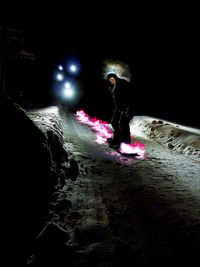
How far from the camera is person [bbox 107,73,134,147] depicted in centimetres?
746

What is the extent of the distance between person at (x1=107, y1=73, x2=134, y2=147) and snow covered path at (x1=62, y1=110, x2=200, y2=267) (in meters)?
2.68

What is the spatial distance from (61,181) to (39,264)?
180 cm

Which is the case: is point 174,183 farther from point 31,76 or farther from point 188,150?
point 31,76

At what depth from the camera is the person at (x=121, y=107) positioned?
24.5ft

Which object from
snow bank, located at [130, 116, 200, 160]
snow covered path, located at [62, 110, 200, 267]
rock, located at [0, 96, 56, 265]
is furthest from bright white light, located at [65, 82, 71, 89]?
rock, located at [0, 96, 56, 265]

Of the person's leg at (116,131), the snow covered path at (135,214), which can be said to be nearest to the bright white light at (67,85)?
the person's leg at (116,131)

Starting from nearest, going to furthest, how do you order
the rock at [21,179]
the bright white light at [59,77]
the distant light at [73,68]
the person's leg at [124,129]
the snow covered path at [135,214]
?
the rock at [21,179] < the snow covered path at [135,214] < the person's leg at [124,129] < the distant light at [73,68] < the bright white light at [59,77]

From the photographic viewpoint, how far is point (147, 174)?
16.1 feet

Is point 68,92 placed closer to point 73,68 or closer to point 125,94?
point 73,68

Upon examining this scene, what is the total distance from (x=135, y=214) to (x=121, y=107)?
5.46 m

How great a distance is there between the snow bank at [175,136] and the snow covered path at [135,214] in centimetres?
201

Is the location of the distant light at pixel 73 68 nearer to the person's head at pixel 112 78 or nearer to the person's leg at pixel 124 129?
the person's head at pixel 112 78

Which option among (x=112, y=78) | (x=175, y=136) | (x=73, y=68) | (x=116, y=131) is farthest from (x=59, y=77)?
(x=175, y=136)

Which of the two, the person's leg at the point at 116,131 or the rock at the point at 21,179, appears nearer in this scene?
the rock at the point at 21,179
